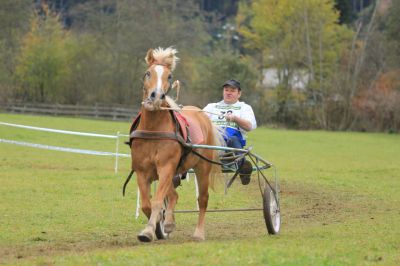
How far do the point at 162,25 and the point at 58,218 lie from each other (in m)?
52.4

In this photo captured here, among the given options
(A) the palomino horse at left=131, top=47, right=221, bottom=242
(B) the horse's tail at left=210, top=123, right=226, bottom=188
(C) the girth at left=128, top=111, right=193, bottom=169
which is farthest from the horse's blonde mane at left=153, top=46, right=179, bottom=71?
(B) the horse's tail at left=210, top=123, right=226, bottom=188

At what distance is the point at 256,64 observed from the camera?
65688 mm

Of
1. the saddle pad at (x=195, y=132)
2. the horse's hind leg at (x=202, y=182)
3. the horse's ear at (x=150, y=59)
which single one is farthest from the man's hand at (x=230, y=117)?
the horse's ear at (x=150, y=59)

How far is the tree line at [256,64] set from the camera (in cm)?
6078

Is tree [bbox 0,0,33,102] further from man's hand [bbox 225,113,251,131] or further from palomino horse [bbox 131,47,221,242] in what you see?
palomino horse [bbox 131,47,221,242]

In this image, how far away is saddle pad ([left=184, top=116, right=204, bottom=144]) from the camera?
9.81 metres

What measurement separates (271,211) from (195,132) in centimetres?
166

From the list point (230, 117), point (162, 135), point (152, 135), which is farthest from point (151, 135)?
point (230, 117)

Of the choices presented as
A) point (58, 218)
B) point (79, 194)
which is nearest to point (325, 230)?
point (58, 218)

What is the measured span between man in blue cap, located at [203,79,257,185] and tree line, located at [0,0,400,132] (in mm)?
48269

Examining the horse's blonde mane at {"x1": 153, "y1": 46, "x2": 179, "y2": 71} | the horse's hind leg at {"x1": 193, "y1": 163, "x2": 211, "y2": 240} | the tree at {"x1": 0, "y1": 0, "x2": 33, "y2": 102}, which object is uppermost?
the tree at {"x1": 0, "y1": 0, "x2": 33, "y2": 102}

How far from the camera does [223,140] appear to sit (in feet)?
35.8

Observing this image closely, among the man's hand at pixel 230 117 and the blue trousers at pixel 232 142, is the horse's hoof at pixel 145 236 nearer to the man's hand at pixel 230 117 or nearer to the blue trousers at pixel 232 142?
the man's hand at pixel 230 117

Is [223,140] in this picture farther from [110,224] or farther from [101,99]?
[101,99]
